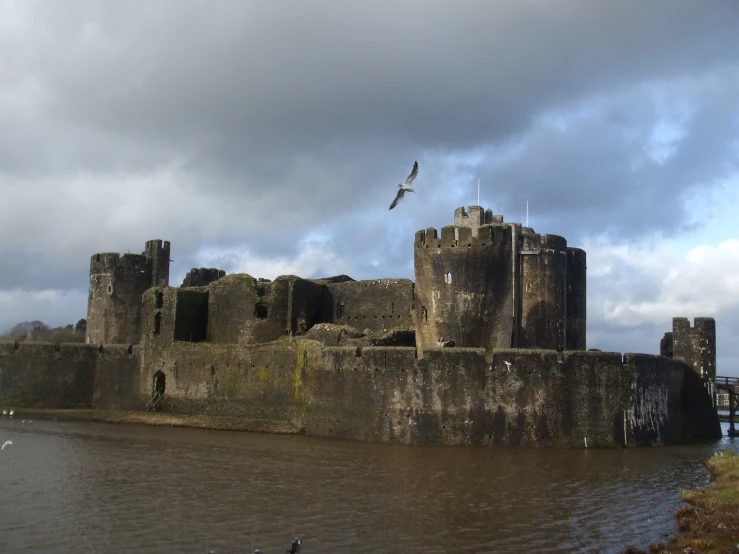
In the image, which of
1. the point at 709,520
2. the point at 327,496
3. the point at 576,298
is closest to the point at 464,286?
the point at 327,496

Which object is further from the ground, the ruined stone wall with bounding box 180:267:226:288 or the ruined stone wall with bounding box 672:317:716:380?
the ruined stone wall with bounding box 180:267:226:288

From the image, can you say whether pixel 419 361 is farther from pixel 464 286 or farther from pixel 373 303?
pixel 373 303

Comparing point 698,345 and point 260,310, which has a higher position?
point 260,310

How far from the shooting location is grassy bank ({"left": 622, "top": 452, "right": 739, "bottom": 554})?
11750mm

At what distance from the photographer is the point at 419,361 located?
75.6 feet

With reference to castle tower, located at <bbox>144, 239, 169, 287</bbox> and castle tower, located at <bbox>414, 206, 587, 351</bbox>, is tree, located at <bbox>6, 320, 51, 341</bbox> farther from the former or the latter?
castle tower, located at <bbox>414, 206, 587, 351</bbox>

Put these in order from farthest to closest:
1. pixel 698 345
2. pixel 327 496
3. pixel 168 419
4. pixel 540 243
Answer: pixel 540 243 < pixel 698 345 < pixel 168 419 < pixel 327 496

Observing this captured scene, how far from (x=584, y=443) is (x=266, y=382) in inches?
429

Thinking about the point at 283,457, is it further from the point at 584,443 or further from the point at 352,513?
the point at 584,443

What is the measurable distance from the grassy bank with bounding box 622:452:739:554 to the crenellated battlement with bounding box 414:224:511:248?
10448 mm

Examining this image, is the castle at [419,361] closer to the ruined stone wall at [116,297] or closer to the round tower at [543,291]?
the round tower at [543,291]

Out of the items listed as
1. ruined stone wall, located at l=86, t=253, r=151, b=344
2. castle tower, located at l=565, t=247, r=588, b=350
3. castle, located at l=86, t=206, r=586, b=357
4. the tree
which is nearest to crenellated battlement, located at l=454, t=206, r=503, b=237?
castle, located at l=86, t=206, r=586, b=357

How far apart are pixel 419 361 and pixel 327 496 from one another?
26.9 feet

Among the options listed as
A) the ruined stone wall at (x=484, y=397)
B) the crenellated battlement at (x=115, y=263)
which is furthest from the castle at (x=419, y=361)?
the crenellated battlement at (x=115, y=263)
